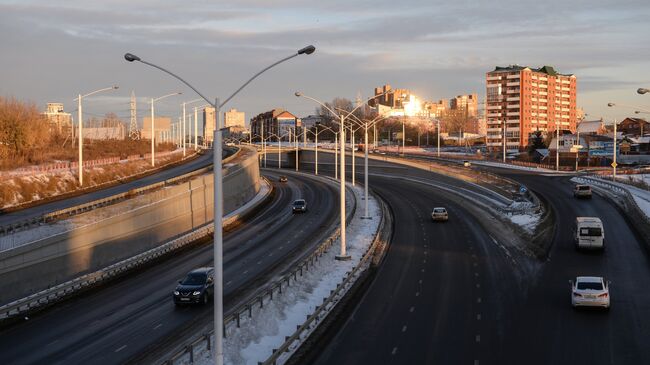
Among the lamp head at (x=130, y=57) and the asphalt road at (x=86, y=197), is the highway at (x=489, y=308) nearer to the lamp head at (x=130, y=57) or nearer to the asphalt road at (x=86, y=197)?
the lamp head at (x=130, y=57)

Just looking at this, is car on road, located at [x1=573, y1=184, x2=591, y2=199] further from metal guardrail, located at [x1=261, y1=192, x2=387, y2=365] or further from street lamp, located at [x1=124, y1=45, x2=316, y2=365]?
street lamp, located at [x1=124, y1=45, x2=316, y2=365]

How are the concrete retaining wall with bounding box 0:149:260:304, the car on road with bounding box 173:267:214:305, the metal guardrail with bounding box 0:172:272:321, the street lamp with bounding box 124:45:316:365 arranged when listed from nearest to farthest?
the street lamp with bounding box 124:45:316:365, the metal guardrail with bounding box 0:172:272:321, the car on road with bounding box 173:267:214:305, the concrete retaining wall with bounding box 0:149:260:304

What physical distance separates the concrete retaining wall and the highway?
48.3 ft

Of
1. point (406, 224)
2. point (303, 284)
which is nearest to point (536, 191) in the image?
point (406, 224)

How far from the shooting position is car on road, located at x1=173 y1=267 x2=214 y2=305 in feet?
101

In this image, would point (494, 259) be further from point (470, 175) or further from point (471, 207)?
point (470, 175)

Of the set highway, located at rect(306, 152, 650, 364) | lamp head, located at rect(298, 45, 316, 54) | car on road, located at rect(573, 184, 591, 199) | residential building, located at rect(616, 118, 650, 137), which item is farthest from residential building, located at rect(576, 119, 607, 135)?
lamp head, located at rect(298, 45, 316, 54)

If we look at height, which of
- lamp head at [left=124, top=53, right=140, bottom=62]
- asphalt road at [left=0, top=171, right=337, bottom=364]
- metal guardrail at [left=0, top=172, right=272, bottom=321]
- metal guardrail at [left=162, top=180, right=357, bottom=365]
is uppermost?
lamp head at [left=124, top=53, right=140, bottom=62]

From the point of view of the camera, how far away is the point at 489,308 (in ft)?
96.1

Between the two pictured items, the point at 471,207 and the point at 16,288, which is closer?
the point at 16,288

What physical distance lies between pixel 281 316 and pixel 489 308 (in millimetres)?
8762

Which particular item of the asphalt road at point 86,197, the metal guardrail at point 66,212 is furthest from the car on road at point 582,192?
the asphalt road at point 86,197

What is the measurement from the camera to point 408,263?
41188 millimetres

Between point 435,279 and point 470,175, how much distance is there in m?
56.5
